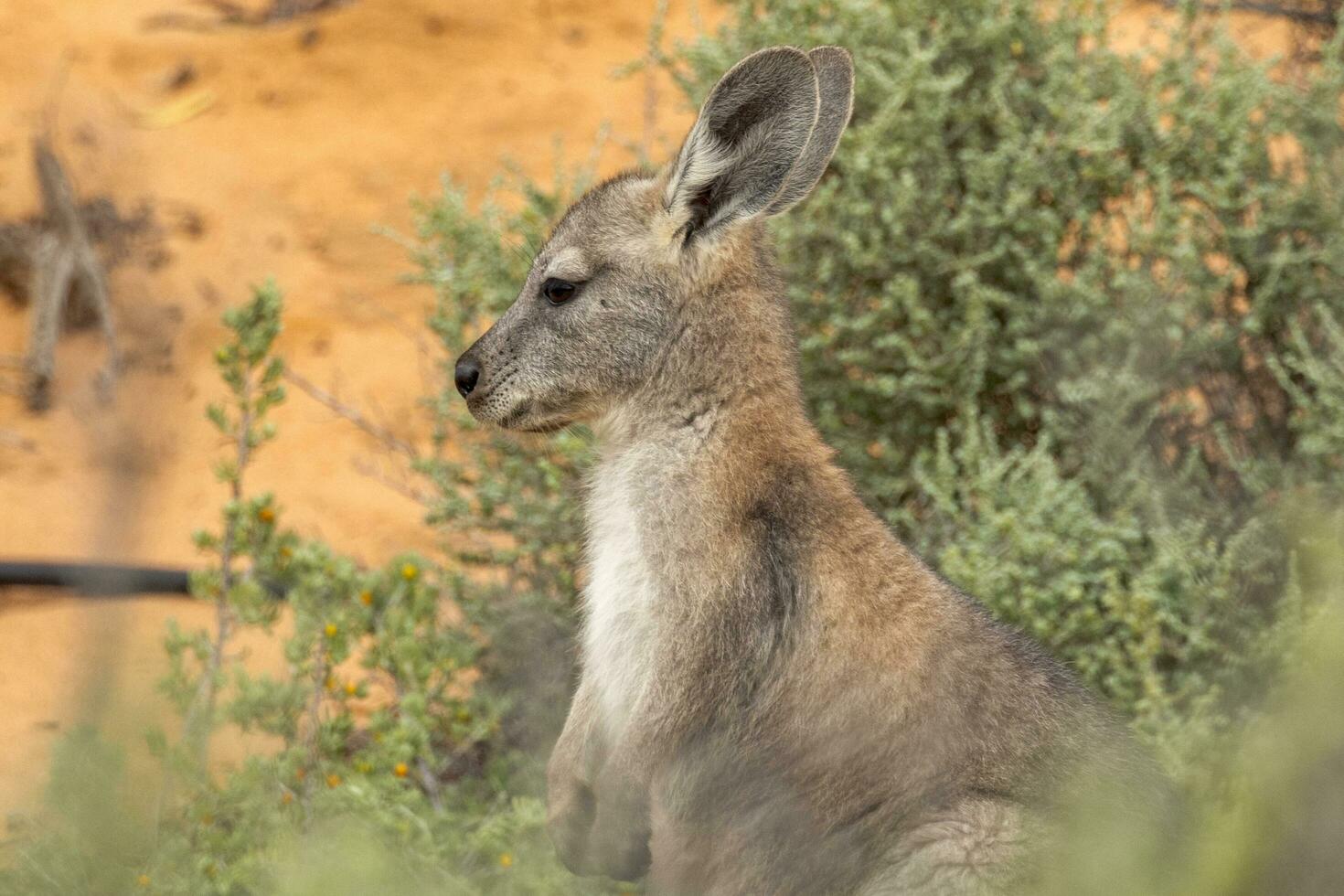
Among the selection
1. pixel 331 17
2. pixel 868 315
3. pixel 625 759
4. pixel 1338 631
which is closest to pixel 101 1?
Result: pixel 331 17

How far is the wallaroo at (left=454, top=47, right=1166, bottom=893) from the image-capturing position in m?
2.77

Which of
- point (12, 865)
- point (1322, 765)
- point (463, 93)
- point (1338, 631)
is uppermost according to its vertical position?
point (463, 93)

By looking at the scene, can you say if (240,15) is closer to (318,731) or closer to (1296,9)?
(1296,9)

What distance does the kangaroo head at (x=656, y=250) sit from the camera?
3154 millimetres

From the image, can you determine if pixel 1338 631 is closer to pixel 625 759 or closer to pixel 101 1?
pixel 625 759

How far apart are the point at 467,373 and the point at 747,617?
0.88 meters

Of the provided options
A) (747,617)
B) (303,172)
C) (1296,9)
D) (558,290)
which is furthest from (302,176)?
(747,617)

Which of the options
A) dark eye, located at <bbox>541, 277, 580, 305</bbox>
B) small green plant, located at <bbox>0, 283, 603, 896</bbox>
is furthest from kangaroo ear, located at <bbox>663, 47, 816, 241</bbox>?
small green plant, located at <bbox>0, 283, 603, 896</bbox>

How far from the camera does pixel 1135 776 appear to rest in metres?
2.86

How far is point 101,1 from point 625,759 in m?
7.54

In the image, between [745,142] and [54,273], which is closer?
[745,142]

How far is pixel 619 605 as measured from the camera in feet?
9.75

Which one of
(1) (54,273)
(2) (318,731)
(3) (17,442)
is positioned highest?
(1) (54,273)

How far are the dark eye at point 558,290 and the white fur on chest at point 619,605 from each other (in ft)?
1.41
